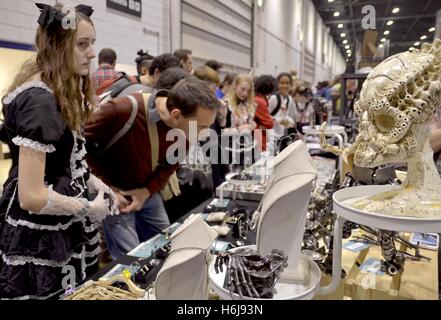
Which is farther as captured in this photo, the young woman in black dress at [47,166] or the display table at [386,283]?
the young woman in black dress at [47,166]

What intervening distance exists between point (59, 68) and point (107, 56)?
663 mm

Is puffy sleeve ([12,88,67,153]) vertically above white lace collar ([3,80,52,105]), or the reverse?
white lace collar ([3,80,52,105])

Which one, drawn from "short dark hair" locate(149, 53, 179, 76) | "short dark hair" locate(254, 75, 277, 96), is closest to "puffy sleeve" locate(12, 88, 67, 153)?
"short dark hair" locate(149, 53, 179, 76)

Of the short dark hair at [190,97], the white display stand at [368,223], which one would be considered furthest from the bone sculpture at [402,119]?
the short dark hair at [190,97]

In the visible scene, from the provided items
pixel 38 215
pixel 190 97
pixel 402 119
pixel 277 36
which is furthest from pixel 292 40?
pixel 38 215

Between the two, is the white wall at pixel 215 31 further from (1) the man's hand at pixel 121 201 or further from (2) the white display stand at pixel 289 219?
(1) the man's hand at pixel 121 201

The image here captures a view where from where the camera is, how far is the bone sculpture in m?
0.62

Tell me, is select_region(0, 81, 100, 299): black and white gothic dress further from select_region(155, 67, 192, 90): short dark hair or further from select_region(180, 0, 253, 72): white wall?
select_region(180, 0, 253, 72): white wall

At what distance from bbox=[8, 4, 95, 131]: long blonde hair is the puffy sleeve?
4cm

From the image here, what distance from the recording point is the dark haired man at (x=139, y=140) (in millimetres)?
1312

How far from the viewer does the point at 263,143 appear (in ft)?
8.71

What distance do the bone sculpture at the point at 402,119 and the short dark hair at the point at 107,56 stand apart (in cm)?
105
